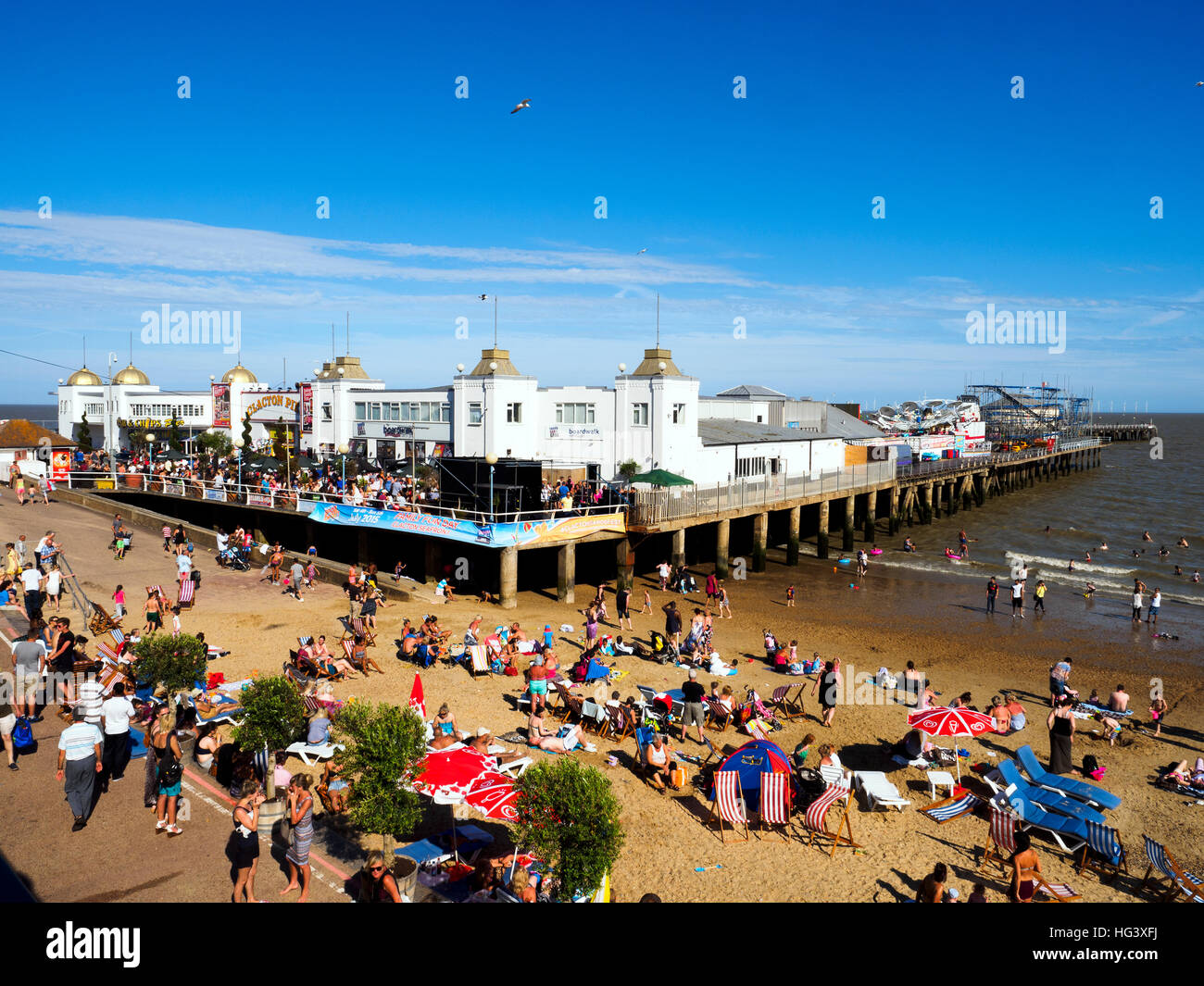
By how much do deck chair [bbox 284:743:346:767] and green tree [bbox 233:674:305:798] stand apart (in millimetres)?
935

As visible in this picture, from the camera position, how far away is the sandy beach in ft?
34.2

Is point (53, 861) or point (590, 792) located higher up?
point (590, 792)

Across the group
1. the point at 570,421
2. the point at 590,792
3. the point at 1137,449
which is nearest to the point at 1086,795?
the point at 590,792

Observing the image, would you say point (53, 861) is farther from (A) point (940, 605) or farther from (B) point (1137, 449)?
(B) point (1137, 449)

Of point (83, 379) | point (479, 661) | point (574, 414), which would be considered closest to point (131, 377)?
point (83, 379)

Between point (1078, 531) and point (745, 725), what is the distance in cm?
3983

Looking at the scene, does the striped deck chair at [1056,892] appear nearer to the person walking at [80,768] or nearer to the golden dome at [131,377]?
the person walking at [80,768]

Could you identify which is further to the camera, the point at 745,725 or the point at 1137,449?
the point at 1137,449

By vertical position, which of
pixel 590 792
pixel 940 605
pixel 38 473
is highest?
pixel 38 473

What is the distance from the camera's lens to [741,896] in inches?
378

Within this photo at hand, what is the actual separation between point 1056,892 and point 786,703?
7.12m

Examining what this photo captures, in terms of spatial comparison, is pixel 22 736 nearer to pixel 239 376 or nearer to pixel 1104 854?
pixel 1104 854

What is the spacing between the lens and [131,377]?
6316cm

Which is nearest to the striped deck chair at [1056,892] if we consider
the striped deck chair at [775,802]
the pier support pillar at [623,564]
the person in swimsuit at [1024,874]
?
the person in swimsuit at [1024,874]
